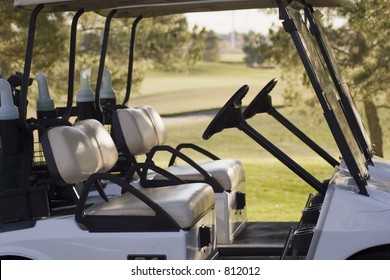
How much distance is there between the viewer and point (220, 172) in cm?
491

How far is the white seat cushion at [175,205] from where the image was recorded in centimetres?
377

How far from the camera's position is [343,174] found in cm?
402

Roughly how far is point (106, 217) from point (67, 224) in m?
0.17

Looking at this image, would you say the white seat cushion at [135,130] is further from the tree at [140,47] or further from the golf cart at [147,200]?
the tree at [140,47]

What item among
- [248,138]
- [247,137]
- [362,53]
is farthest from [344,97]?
[247,137]

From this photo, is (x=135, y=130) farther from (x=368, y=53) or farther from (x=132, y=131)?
(x=368, y=53)

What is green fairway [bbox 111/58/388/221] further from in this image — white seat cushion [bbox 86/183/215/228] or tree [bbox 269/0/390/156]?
white seat cushion [bbox 86/183/215/228]

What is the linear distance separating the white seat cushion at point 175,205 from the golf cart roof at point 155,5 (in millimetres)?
871

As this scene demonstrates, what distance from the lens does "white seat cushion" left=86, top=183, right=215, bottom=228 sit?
3.77 meters

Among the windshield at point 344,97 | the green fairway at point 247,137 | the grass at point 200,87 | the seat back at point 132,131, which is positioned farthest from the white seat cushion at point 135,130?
the grass at point 200,87

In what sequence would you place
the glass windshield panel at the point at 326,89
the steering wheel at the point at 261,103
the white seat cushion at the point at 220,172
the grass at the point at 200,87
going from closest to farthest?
the glass windshield panel at the point at 326,89 → the steering wheel at the point at 261,103 → the white seat cushion at the point at 220,172 → the grass at the point at 200,87

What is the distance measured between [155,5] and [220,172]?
37.2 inches

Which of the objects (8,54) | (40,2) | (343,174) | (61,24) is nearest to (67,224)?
(40,2)
